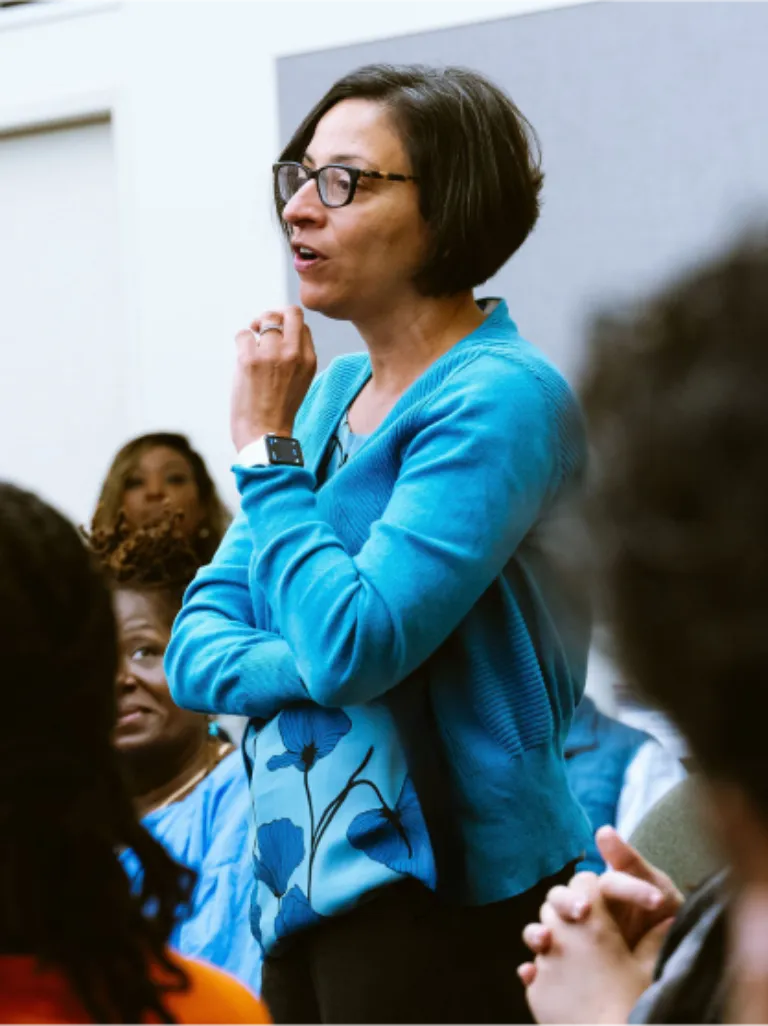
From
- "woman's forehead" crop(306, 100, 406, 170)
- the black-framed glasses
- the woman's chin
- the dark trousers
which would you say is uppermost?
"woman's forehead" crop(306, 100, 406, 170)

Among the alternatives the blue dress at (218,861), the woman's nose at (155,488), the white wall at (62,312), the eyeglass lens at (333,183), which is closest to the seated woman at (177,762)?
the blue dress at (218,861)

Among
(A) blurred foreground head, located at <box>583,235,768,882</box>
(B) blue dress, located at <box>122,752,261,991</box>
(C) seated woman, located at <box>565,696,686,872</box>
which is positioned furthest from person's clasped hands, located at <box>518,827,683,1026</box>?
(C) seated woman, located at <box>565,696,686,872</box>

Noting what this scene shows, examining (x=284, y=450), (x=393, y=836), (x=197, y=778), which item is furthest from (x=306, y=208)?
(x=197, y=778)

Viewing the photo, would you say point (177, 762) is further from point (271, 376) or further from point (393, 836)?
point (393, 836)

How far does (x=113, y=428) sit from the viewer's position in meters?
4.49

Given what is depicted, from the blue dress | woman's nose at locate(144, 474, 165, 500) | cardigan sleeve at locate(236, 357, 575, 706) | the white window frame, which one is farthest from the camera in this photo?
the white window frame

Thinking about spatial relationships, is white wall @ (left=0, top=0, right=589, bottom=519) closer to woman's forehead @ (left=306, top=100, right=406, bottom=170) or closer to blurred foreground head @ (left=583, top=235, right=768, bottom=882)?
woman's forehead @ (left=306, top=100, right=406, bottom=170)

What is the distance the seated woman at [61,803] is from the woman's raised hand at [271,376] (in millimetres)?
566

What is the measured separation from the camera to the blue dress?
232 centimetres

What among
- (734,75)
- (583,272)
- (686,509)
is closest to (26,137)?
(583,272)

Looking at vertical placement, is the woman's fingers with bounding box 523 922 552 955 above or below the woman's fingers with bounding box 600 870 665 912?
below

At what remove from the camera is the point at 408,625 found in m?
1.35

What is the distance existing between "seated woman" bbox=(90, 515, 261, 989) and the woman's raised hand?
86cm

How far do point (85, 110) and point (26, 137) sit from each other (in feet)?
0.83
